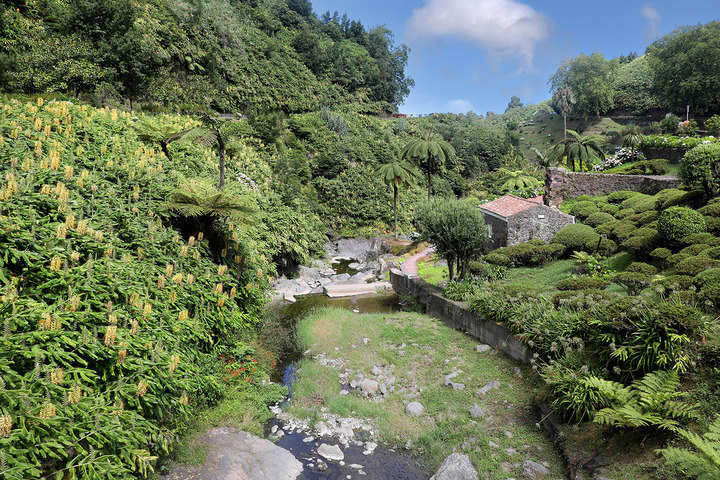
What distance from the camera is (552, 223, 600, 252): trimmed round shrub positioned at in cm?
1627

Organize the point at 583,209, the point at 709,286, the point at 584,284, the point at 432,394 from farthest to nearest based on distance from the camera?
the point at 583,209, the point at 584,284, the point at 432,394, the point at 709,286

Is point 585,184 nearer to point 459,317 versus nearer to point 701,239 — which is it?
point 701,239

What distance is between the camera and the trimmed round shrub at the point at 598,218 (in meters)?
18.3

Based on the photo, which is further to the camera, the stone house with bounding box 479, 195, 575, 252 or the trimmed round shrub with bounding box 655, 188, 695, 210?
the stone house with bounding box 479, 195, 575, 252

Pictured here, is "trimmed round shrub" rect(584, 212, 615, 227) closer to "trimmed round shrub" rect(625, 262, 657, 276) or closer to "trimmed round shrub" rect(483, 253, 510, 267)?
"trimmed round shrub" rect(483, 253, 510, 267)

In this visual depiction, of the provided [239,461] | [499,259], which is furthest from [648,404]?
[499,259]

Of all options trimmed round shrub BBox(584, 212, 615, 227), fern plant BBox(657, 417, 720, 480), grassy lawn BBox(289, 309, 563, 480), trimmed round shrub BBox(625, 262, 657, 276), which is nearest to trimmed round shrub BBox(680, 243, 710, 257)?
trimmed round shrub BBox(625, 262, 657, 276)

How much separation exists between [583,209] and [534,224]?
136 inches

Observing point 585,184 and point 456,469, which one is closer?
point 456,469

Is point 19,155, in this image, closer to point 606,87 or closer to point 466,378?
point 466,378

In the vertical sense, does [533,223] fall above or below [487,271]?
above

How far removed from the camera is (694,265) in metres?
9.58

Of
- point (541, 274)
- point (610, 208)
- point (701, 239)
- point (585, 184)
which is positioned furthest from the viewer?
→ point (585, 184)

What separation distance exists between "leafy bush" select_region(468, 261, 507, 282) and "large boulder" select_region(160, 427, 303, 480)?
1089cm
